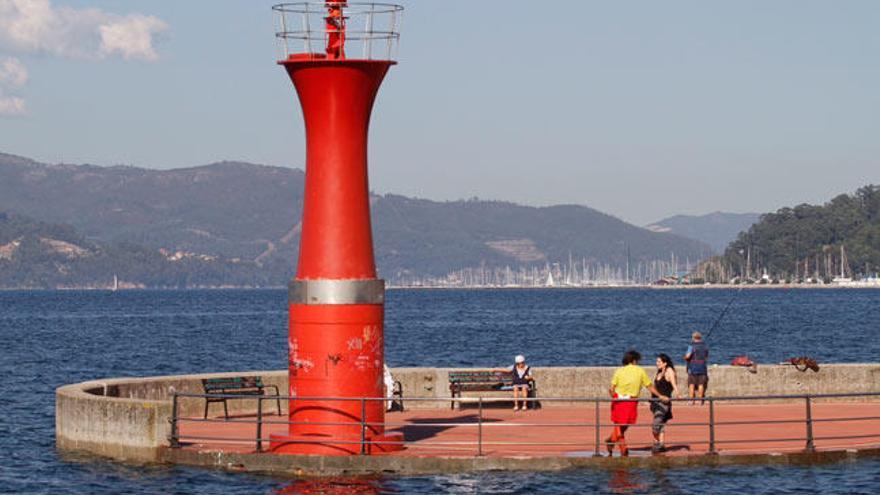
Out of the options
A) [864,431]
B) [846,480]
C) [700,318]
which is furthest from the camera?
[700,318]

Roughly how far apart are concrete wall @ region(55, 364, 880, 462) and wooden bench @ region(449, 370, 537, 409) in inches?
13.2

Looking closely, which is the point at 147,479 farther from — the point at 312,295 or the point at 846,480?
the point at 846,480

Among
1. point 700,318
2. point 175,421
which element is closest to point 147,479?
point 175,421

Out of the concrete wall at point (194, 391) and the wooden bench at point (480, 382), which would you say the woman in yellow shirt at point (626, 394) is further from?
the wooden bench at point (480, 382)

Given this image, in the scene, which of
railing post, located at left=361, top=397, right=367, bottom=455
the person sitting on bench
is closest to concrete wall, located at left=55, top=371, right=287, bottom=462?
railing post, located at left=361, top=397, right=367, bottom=455

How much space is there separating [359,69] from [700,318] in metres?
123

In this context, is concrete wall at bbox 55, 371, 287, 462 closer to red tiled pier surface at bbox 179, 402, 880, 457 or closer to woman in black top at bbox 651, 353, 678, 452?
red tiled pier surface at bbox 179, 402, 880, 457

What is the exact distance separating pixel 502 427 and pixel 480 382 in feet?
12.0

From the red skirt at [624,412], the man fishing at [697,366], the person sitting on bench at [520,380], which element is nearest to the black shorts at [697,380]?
the man fishing at [697,366]

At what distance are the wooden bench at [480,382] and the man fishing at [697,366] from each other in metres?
2.91

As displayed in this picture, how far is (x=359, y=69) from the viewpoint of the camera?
26.3m

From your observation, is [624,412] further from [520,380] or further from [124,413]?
[124,413]

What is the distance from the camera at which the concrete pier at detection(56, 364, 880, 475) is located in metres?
25.8

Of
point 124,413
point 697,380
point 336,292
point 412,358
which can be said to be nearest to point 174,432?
point 124,413
